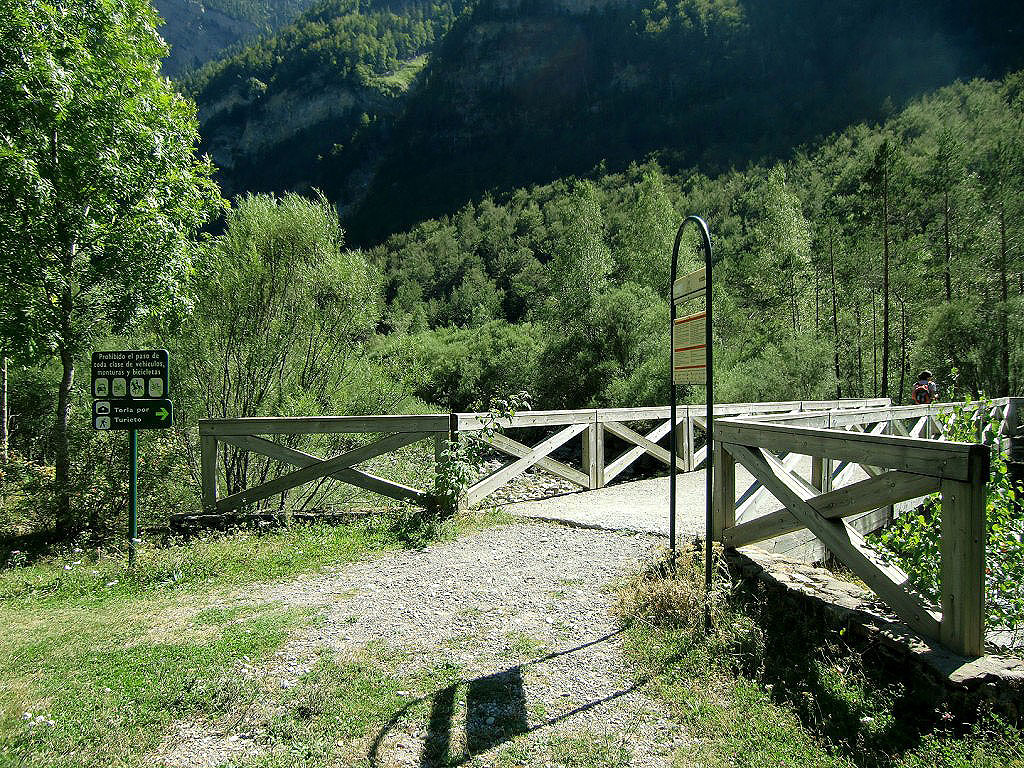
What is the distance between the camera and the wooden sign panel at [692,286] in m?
3.49

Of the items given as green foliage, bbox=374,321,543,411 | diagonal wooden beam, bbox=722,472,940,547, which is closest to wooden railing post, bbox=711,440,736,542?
diagonal wooden beam, bbox=722,472,940,547

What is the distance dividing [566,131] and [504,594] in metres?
109

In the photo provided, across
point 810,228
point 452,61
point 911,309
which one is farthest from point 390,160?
point 911,309

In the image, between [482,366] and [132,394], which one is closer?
[132,394]

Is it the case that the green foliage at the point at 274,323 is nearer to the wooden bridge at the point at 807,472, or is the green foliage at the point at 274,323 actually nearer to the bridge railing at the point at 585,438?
the wooden bridge at the point at 807,472

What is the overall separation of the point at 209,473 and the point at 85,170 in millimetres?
3477

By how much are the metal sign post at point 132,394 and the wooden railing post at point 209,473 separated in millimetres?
997

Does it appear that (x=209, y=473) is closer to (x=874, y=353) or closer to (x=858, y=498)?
(x=858, y=498)

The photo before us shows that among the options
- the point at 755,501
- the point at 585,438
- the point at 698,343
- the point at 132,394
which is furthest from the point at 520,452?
the point at 132,394

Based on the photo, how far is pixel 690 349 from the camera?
3.75 meters

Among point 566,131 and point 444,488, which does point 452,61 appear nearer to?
point 566,131

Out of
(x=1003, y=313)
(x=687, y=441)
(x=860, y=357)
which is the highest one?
(x=1003, y=313)

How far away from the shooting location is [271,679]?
9.80 ft

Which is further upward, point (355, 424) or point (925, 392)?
point (925, 392)
